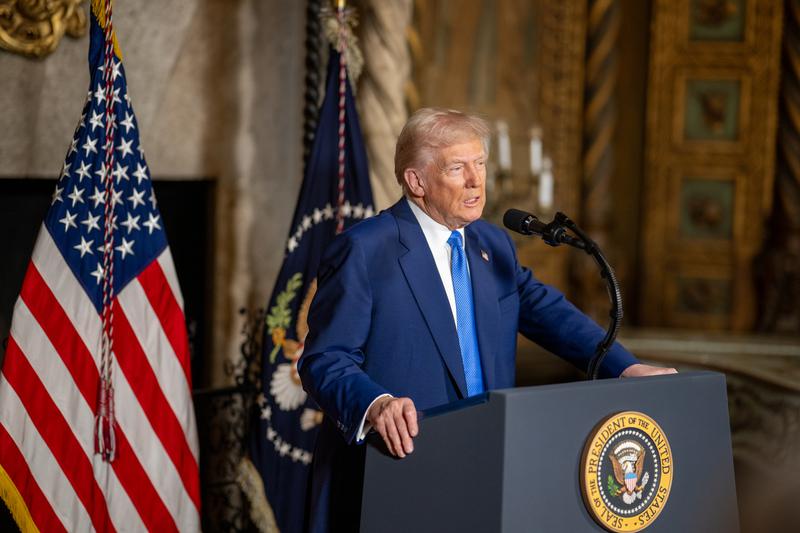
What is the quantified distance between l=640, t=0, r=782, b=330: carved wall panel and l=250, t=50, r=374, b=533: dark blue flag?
3.08 meters

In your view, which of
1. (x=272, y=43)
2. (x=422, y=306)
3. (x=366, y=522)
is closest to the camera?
(x=366, y=522)

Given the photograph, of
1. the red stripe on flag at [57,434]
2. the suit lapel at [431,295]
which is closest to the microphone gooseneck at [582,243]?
the suit lapel at [431,295]

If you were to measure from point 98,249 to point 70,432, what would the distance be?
1.75ft

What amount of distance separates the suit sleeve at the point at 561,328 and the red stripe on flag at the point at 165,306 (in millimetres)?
1182

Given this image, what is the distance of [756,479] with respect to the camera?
409 cm

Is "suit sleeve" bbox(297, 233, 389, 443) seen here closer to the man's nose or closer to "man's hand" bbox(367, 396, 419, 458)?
"man's hand" bbox(367, 396, 419, 458)

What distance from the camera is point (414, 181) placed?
217 centimetres

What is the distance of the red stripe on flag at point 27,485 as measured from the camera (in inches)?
109

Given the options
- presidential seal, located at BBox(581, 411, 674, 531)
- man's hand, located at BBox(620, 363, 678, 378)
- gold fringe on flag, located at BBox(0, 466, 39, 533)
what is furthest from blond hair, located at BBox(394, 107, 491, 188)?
gold fringe on flag, located at BBox(0, 466, 39, 533)

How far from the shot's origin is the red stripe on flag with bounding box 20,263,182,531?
9.29 feet

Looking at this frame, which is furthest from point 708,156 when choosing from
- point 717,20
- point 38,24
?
point 38,24

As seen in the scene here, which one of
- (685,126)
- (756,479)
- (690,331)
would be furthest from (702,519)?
(685,126)

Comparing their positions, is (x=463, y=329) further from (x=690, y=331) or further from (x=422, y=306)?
(x=690, y=331)

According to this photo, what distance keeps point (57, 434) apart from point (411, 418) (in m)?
1.50
